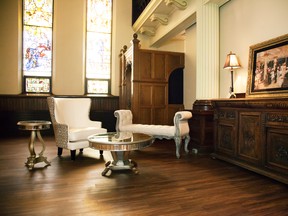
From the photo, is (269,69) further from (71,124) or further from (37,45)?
(37,45)

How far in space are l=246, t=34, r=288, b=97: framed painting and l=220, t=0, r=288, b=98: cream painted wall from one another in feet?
0.52

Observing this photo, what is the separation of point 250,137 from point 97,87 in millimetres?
5045

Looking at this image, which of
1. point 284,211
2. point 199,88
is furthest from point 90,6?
point 284,211

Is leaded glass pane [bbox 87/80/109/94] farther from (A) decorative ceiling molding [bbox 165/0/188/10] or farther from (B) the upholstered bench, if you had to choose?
(A) decorative ceiling molding [bbox 165/0/188/10]

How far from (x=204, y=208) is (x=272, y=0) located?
304 centimetres

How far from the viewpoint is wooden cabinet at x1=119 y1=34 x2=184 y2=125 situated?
209 inches

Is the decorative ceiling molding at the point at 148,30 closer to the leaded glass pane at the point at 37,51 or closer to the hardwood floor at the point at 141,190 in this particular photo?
the leaded glass pane at the point at 37,51

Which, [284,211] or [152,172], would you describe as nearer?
[284,211]

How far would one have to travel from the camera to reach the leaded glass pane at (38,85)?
20.7 ft

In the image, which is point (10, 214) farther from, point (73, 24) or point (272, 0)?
point (73, 24)

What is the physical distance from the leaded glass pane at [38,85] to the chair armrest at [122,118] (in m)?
A: 2.98

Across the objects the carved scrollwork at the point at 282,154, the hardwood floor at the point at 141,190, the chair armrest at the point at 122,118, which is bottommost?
the hardwood floor at the point at 141,190

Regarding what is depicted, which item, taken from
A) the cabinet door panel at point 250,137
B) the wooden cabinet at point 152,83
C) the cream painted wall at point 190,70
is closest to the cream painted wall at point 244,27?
the cabinet door panel at point 250,137

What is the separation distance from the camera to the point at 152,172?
292 cm
